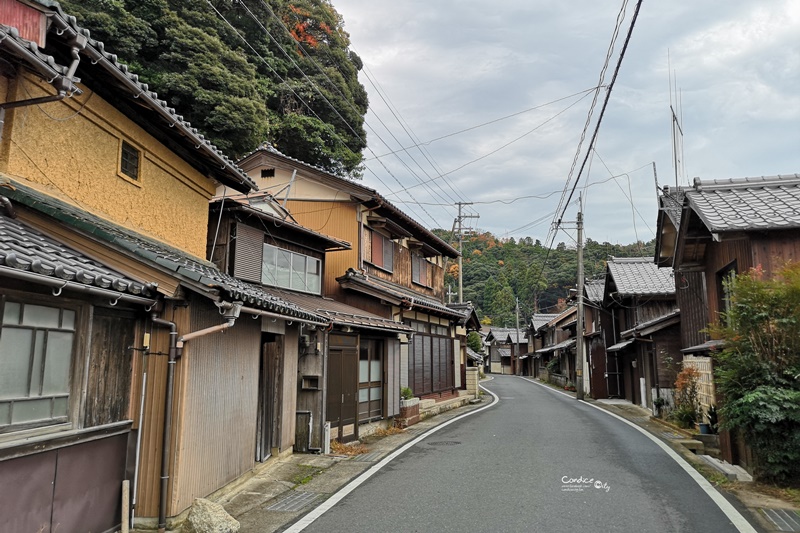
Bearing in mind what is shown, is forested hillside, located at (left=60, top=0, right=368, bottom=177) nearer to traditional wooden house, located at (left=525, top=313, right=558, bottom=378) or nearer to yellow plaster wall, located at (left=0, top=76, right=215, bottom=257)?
yellow plaster wall, located at (left=0, top=76, right=215, bottom=257)

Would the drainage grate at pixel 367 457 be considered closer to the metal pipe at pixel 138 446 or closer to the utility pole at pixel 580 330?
the metal pipe at pixel 138 446

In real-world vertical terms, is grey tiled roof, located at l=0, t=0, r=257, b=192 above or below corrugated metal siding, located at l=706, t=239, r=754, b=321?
above

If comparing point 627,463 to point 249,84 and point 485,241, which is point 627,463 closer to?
point 249,84

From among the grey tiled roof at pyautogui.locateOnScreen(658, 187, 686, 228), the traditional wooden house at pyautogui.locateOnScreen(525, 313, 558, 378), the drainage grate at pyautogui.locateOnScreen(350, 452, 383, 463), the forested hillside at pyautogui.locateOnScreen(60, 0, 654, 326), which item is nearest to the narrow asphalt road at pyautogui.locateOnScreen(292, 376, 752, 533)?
the drainage grate at pyautogui.locateOnScreen(350, 452, 383, 463)

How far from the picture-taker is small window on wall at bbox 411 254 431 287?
2316cm

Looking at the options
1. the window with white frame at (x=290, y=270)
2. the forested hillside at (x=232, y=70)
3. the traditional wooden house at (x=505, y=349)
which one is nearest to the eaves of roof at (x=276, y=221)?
the window with white frame at (x=290, y=270)

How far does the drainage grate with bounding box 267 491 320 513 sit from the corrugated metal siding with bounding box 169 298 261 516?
93cm

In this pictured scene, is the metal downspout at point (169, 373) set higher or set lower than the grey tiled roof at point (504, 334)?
lower

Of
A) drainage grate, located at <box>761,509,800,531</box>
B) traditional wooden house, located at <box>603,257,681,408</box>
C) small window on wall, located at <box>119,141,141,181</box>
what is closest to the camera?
drainage grate, located at <box>761,509,800,531</box>

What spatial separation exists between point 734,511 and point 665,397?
1397 cm

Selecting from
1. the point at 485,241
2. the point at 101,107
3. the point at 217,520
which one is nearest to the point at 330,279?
the point at 101,107

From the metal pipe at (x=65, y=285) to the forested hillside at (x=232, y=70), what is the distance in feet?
43.3

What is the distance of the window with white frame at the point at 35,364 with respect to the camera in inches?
191

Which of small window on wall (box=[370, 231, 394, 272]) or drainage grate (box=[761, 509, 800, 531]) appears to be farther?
small window on wall (box=[370, 231, 394, 272])
